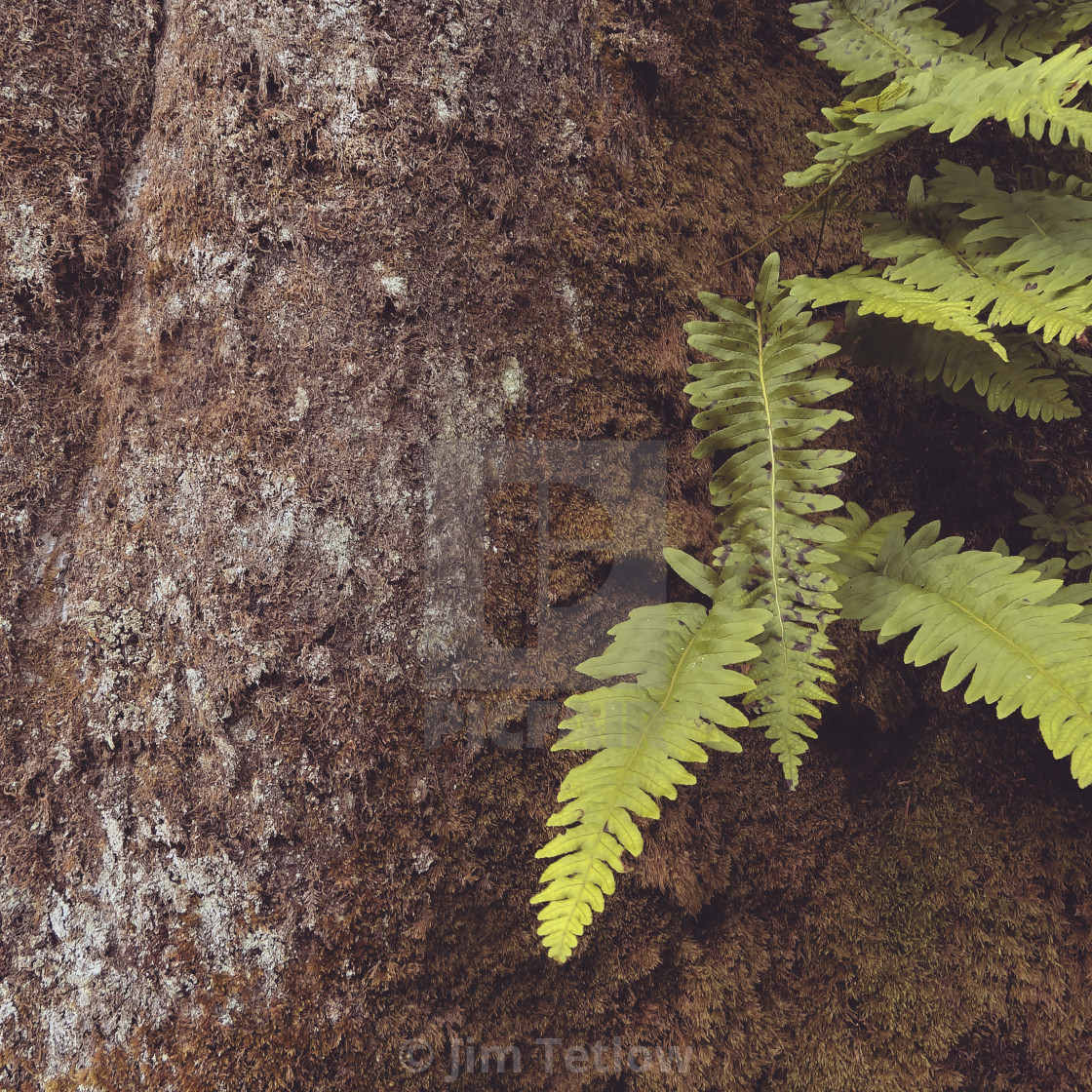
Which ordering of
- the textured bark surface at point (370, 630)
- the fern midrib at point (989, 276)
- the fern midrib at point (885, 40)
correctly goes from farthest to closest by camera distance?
the fern midrib at point (885, 40) → the textured bark surface at point (370, 630) → the fern midrib at point (989, 276)

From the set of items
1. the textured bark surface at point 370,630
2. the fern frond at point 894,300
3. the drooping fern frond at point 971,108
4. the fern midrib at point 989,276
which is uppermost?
the drooping fern frond at point 971,108

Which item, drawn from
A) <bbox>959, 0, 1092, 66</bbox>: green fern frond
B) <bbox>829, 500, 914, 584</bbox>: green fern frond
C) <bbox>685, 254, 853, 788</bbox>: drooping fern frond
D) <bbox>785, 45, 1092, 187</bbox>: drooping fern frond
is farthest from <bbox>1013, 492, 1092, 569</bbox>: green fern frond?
<bbox>959, 0, 1092, 66</bbox>: green fern frond

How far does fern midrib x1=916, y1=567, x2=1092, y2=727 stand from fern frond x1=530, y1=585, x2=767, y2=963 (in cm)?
40

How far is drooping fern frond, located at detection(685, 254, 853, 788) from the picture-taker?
1.50 m

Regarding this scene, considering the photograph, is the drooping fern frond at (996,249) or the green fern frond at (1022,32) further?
the green fern frond at (1022,32)

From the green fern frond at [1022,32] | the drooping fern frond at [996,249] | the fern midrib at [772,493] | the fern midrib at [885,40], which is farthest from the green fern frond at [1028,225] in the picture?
the fern midrib at [772,493]

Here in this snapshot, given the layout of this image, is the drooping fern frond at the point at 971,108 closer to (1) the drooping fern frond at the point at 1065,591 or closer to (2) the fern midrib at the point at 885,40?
(2) the fern midrib at the point at 885,40

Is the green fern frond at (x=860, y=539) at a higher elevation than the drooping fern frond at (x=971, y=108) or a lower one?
lower

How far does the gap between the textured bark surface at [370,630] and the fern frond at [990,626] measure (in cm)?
49

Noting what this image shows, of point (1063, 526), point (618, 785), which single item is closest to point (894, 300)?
point (1063, 526)

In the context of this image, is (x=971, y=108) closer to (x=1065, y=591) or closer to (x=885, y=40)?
(x=885, y=40)

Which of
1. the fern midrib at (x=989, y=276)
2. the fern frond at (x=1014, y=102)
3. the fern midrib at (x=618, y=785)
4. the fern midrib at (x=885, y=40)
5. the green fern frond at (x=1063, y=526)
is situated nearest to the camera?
the fern midrib at (x=618, y=785)

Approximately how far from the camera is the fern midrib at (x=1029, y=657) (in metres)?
1.28

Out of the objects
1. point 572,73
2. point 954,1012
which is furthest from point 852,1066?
point 572,73
